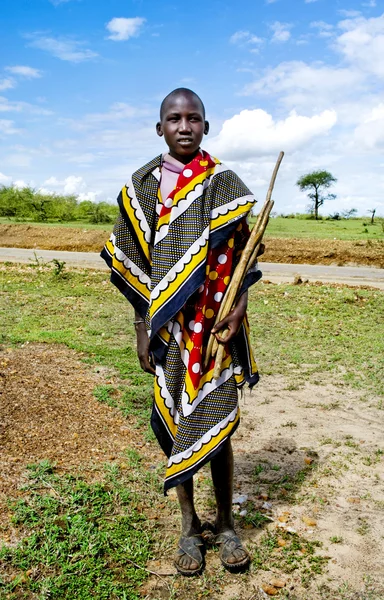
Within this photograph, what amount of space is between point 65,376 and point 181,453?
2.68 m

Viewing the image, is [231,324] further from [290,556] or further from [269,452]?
[269,452]

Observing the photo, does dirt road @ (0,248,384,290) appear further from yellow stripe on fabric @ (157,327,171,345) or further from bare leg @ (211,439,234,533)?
yellow stripe on fabric @ (157,327,171,345)

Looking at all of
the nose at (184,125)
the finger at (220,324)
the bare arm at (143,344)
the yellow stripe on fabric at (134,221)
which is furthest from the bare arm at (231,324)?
the nose at (184,125)

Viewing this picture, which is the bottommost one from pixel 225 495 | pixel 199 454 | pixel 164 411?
pixel 225 495

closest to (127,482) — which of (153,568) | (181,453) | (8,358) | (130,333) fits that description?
(153,568)

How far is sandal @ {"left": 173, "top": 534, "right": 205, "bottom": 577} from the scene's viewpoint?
8.50ft

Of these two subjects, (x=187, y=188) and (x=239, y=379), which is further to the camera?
(x=239, y=379)

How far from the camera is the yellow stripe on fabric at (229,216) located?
241cm

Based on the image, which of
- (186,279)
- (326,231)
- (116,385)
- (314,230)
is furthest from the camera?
(314,230)

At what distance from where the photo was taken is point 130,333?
687cm

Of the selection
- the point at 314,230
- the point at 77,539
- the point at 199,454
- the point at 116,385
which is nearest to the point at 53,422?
the point at 116,385

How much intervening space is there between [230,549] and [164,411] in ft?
2.47

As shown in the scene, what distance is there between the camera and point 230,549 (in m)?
2.65

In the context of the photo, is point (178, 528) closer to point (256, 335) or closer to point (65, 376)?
point (65, 376)
